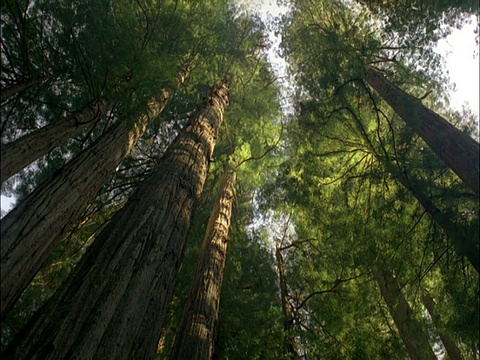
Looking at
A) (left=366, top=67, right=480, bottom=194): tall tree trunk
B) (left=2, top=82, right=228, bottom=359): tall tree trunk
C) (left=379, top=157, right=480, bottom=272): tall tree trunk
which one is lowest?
(left=2, top=82, right=228, bottom=359): tall tree trunk

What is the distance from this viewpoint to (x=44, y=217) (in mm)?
1889

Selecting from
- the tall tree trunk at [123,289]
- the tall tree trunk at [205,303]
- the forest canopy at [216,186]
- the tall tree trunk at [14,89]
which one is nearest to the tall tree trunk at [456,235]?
the forest canopy at [216,186]

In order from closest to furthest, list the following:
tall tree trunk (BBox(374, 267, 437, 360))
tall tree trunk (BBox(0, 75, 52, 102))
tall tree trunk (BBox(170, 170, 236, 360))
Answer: tall tree trunk (BBox(0, 75, 52, 102)) → tall tree trunk (BBox(170, 170, 236, 360)) → tall tree trunk (BBox(374, 267, 437, 360))

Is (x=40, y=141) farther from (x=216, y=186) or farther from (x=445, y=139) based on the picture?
(x=216, y=186)

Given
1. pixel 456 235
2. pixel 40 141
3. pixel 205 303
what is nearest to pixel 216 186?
pixel 205 303

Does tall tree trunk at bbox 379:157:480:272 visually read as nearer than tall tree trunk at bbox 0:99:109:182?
No

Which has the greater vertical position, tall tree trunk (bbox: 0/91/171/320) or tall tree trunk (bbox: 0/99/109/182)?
tall tree trunk (bbox: 0/99/109/182)

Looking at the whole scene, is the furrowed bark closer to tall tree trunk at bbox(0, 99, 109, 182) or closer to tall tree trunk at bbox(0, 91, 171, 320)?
tall tree trunk at bbox(0, 91, 171, 320)

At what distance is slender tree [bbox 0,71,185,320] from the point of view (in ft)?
4.95

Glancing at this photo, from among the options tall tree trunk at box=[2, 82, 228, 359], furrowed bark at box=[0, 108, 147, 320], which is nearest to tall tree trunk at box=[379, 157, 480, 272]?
tall tree trunk at box=[2, 82, 228, 359]

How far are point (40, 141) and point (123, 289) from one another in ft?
5.72

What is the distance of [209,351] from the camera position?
354cm

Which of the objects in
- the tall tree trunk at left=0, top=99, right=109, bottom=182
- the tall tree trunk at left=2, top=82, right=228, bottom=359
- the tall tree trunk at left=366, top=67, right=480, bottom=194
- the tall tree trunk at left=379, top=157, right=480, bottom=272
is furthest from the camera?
the tall tree trunk at left=366, top=67, right=480, bottom=194

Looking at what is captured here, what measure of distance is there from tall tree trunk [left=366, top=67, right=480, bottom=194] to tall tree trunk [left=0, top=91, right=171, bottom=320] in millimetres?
2997
